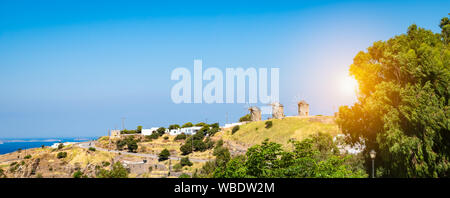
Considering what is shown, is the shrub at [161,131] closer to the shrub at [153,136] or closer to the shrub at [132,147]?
the shrub at [153,136]

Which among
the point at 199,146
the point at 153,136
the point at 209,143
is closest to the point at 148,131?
the point at 153,136

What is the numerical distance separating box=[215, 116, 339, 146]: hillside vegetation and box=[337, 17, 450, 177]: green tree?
2836cm

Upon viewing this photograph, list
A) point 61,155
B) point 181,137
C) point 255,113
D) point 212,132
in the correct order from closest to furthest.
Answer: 1. point 61,155
2. point 212,132
3. point 181,137
4. point 255,113

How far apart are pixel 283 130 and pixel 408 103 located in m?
42.9

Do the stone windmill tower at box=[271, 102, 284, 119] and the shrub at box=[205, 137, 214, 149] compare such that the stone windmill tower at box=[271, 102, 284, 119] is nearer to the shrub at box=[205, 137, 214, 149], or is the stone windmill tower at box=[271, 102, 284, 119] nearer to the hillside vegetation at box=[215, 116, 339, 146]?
the hillside vegetation at box=[215, 116, 339, 146]

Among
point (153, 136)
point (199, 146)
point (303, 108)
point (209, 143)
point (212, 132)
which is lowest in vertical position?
point (153, 136)

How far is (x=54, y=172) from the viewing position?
202 feet

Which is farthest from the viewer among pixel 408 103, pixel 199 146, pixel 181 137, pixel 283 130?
pixel 181 137

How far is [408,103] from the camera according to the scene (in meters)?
19.0

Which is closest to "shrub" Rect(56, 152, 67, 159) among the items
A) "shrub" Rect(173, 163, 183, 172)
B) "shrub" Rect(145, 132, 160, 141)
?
"shrub" Rect(145, 132, 160, 141)

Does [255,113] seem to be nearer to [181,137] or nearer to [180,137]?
[181,137]

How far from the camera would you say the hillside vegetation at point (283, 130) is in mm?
55000

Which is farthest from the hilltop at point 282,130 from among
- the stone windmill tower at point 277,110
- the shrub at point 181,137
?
the shrub at point 181,137
